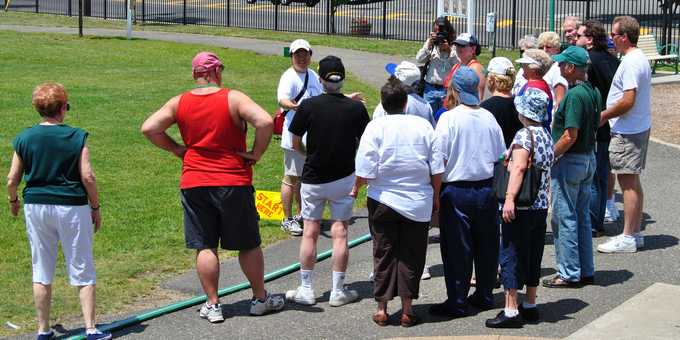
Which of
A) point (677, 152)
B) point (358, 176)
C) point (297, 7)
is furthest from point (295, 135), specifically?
point (297, 7)

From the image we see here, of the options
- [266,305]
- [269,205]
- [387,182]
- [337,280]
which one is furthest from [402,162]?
[269,205]

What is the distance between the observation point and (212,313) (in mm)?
7625

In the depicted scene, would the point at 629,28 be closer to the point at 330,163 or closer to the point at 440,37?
the point at 440,37

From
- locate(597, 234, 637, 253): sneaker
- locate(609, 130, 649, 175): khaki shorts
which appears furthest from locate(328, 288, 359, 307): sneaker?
locate(609, 130, 649, 175): khaki shorts

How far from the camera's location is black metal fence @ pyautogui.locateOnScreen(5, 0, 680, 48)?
3141 centimetres

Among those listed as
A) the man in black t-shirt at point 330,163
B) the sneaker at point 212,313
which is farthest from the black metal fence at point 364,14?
the sneaker at point 212,313

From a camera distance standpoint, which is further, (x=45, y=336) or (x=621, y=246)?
(x=621, y=246)

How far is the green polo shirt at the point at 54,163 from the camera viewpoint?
23.2ft

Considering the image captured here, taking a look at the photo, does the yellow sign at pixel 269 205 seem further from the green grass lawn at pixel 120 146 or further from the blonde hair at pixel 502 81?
the blonde hair at pixel 502 81

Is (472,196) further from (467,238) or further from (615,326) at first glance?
(615,326)

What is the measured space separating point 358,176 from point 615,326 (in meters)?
1.91

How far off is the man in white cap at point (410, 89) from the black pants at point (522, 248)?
1101 millimetres

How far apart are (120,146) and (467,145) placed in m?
7.68

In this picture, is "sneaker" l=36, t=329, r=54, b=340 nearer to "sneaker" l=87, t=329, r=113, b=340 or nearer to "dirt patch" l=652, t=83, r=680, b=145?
"sneaker" l=87, t=329, r=113, b=340
